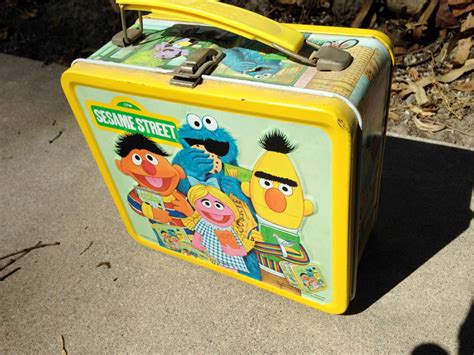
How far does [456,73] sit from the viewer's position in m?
1.62

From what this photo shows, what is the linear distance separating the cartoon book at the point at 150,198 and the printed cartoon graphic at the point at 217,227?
3.1 inches

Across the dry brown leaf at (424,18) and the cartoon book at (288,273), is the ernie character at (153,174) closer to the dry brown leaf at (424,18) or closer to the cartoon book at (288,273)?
the cartoon book at (288,273)

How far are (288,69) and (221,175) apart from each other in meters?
0.24

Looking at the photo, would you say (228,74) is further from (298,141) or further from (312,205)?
(312,205)

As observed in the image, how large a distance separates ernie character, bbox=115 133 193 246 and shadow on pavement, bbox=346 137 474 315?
50 centimetres

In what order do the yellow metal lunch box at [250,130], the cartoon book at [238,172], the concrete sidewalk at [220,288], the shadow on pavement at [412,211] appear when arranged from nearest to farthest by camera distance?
the yellow metal lunch box at [250,130]
the cartoon book at [238,172]
the concrete sidewalk at [220,288]
the shadow on pavement at [412,211]

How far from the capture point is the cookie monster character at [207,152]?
792mm

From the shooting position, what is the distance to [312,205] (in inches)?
31.2

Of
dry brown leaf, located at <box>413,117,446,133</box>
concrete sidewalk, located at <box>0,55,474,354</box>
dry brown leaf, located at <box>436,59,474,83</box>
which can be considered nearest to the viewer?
concrete sidewalk, located at <box>0,55,474,354</box>

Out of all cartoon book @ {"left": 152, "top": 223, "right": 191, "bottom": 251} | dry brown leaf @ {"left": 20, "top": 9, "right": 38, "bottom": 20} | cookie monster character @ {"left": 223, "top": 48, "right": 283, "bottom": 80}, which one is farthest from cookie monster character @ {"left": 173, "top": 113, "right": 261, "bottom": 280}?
dry brown leaf @ {"left": 20, "top": 9, "right": 38, "bottom": 20}

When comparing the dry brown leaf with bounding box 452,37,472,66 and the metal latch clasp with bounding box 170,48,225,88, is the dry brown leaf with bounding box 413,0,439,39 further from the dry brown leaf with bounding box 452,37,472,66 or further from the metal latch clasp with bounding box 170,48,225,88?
the metal latch clasp with bounding box 170,48,225,88

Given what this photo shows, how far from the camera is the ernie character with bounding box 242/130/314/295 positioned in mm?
757

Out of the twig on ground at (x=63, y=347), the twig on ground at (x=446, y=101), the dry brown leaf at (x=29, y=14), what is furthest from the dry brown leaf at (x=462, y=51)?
the dry brown leaf at (x=29, y=14)

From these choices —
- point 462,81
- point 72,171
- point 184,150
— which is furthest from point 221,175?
point 462,81
